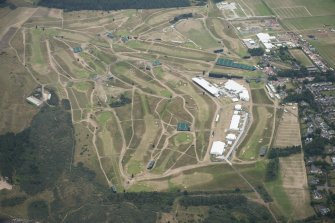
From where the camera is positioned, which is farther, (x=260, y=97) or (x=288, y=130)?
(x=260, y=97)

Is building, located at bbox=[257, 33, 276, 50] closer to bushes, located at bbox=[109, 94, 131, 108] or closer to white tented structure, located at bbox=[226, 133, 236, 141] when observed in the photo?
white tented structure, located at bbox=[226, 133, 236, 141]

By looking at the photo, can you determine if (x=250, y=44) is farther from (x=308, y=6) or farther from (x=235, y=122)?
(x=235, y=122)

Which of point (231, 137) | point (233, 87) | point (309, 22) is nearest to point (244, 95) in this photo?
point (233, 87)

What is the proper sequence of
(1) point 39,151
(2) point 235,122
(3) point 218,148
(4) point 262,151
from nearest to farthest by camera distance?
(4) point 262,151 < (3) point 218,148 < (1) point 39,151 < (2) point 235,122

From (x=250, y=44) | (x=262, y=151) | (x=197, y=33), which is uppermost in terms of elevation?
(x=250, y=44)

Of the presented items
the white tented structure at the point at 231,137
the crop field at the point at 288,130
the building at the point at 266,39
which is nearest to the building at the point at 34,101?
the white tented structure at the point at 231,137

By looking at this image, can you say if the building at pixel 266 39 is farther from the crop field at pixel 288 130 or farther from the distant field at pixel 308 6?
the crop field at pixel 288 130

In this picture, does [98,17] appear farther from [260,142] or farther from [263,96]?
[260,142]
